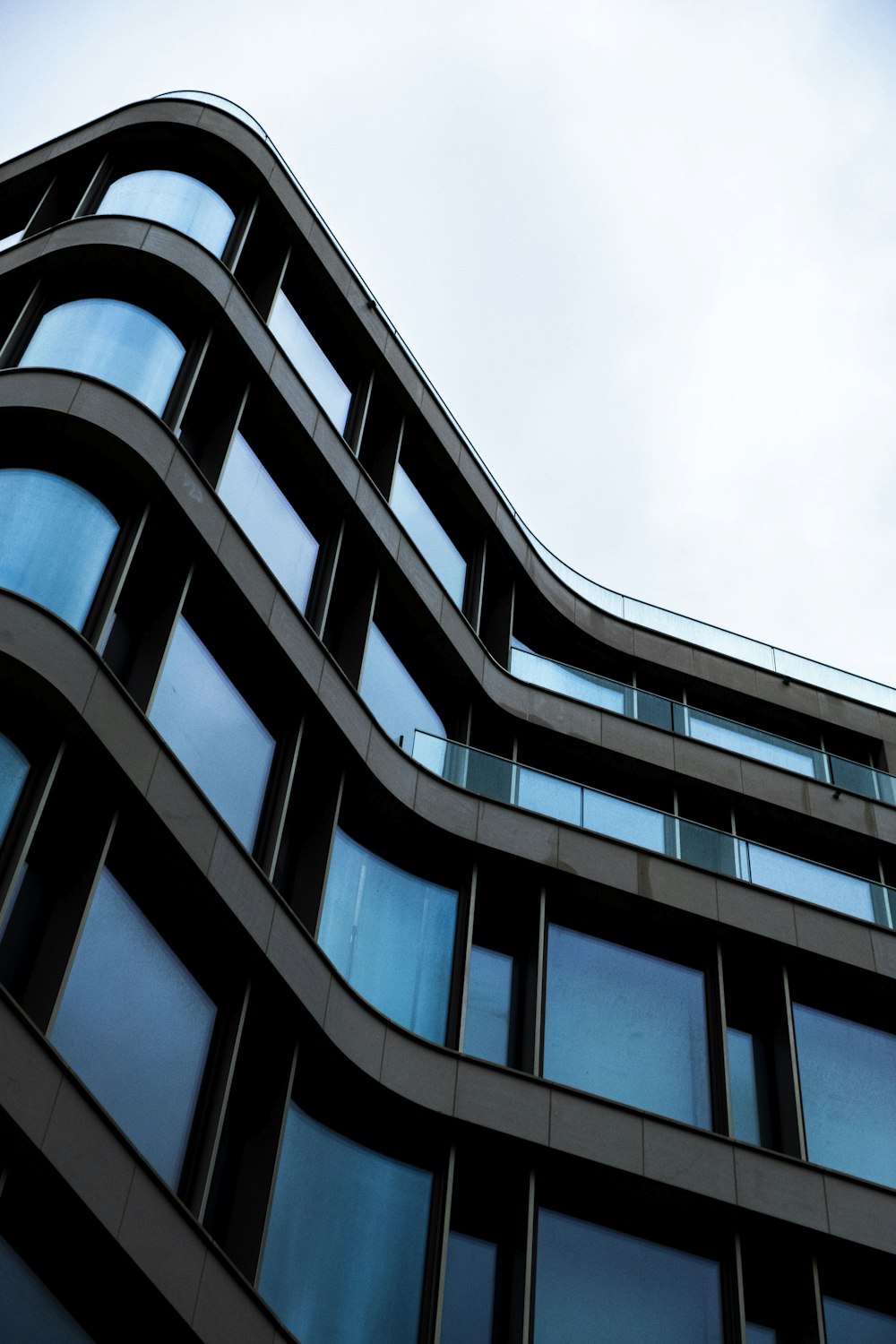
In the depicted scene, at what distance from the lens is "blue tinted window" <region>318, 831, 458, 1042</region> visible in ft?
57.2

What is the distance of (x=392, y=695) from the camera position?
70.0ft

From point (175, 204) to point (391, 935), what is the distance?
38.2 ft

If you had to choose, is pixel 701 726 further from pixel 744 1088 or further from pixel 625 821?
pixel 744 1088

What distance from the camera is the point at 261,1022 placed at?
619 inches

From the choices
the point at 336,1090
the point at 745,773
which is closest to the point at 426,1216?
the point at 336,1090

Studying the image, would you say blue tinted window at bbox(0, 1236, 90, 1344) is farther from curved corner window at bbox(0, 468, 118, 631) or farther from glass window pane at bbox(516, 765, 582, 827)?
glass window pane at bbox(516, 765, 582, 827)

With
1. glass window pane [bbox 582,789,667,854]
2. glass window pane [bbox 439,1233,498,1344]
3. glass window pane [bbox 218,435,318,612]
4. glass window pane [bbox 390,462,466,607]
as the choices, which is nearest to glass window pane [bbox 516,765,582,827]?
glass window pane [bbox 582,789,667,854]

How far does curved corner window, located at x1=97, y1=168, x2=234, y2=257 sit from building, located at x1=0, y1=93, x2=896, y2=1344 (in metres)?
0.12

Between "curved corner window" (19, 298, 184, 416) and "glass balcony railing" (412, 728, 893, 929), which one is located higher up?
"curved corner window" (19, 298, 184, 416)

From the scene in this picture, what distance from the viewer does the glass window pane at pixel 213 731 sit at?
640 inches

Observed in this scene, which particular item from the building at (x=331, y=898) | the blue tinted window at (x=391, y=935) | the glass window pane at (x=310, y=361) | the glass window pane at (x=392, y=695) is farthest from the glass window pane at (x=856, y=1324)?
the glass window pane at (x=310, y=361)

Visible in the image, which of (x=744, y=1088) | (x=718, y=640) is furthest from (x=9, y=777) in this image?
(x=718, y=640)

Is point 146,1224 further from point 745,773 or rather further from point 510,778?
point 745,773

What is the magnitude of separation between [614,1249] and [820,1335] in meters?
2.40
